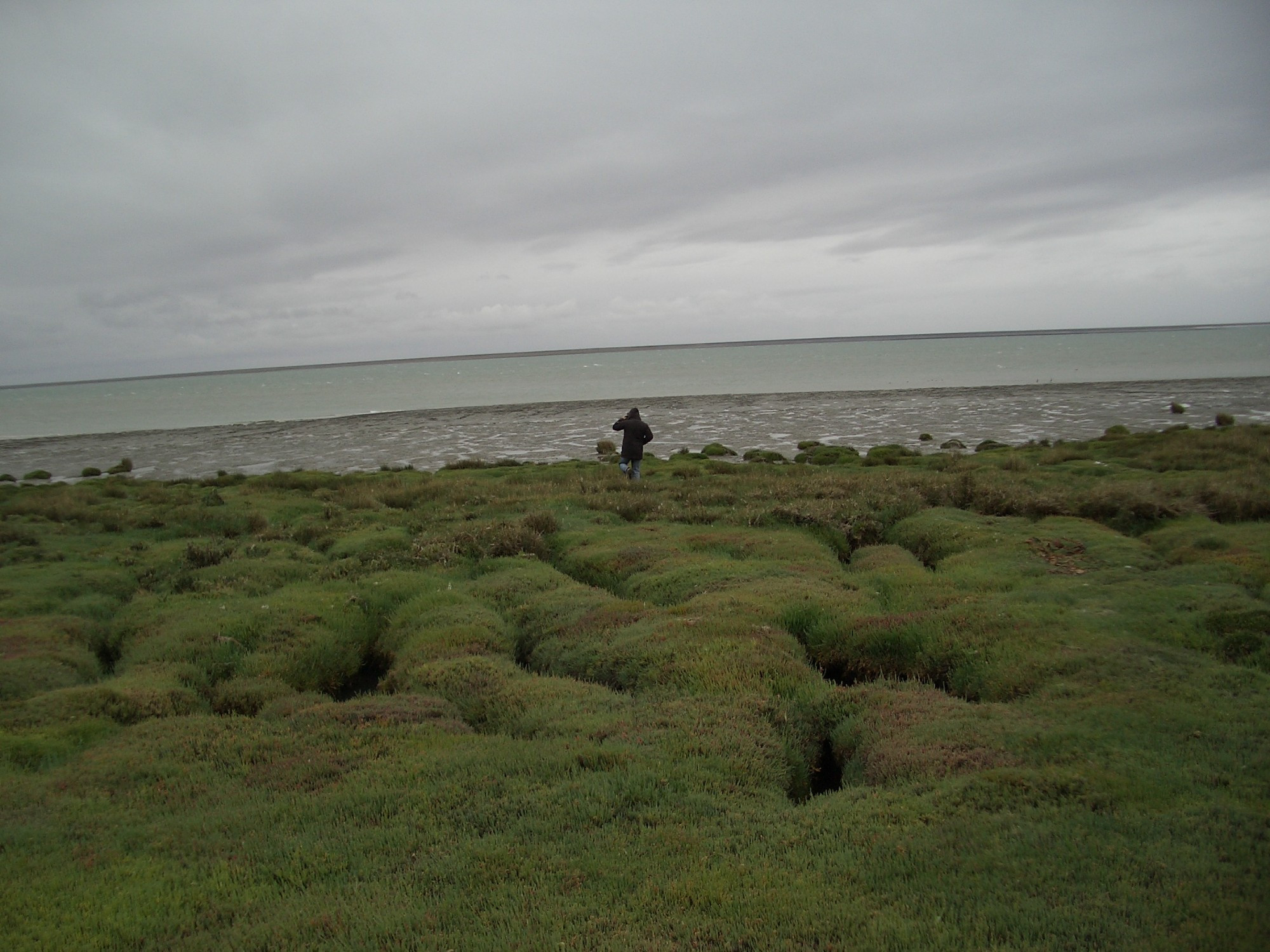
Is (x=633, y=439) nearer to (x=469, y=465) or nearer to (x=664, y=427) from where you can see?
(x=469, y=465)

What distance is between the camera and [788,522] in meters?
23.8

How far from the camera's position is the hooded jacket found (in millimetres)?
32188

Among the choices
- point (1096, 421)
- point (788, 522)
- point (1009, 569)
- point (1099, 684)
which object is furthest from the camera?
point (1096, 421)

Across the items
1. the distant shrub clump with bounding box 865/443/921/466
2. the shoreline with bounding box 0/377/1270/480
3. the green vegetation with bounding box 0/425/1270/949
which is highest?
the shoreline with bounding box 0/377/1270/480

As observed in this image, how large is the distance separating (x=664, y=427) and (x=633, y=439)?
4284cm

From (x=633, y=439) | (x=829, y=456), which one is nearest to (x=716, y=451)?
(x=829, y=456)

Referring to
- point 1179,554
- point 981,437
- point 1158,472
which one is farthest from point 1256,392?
point 1179,554

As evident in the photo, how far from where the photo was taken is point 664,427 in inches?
2953

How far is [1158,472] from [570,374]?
171m

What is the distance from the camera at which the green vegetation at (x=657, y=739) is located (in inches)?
275

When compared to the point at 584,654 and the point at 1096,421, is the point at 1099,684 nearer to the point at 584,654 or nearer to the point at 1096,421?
the point at 584,654

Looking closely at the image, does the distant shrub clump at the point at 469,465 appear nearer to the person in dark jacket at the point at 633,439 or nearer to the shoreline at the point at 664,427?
the shoreline at the point at 664,427

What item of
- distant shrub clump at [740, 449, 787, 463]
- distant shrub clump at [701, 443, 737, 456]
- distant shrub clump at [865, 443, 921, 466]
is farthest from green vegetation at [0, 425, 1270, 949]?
distant shrub clump at [701, 443, 737, 456]

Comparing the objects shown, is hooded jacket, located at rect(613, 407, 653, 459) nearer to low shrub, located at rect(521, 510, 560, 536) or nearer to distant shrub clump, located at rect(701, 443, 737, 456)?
low shrub, located at rect(521, 510, 560, 536)
